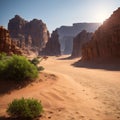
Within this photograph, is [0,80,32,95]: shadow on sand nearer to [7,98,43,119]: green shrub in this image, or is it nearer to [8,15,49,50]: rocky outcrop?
[7,98,43,119]: green shrub

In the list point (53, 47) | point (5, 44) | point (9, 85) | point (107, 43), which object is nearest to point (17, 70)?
point (9, 85)

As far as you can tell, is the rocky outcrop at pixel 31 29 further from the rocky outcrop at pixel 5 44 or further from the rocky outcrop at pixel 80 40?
the rocky outcrop at pixel 5 44

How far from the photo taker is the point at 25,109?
22.2 feet

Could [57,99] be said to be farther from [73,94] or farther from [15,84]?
[15,84]

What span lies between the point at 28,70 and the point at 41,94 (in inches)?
79.7

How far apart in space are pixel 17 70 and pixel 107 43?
101 feet

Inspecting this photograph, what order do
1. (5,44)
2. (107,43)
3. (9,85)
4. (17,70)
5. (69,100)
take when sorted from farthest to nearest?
(107,43) → (5,44) → (17,70) → (9,85) → (69,100)

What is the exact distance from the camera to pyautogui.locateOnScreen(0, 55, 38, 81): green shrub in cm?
1041

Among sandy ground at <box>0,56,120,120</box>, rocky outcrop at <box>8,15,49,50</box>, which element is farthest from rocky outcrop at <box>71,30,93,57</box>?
sandy ground at <box>0,56,120,120</box>

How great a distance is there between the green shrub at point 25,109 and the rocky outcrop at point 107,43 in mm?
29962

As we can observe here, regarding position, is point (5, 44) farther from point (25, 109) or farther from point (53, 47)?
point (53, 47)

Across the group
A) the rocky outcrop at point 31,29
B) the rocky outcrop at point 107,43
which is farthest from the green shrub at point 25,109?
the rocky outcrop at point 31,29

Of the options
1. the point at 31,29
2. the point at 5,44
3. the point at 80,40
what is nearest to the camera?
the point at 5,44

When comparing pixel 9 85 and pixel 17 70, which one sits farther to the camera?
pixel 17 70
